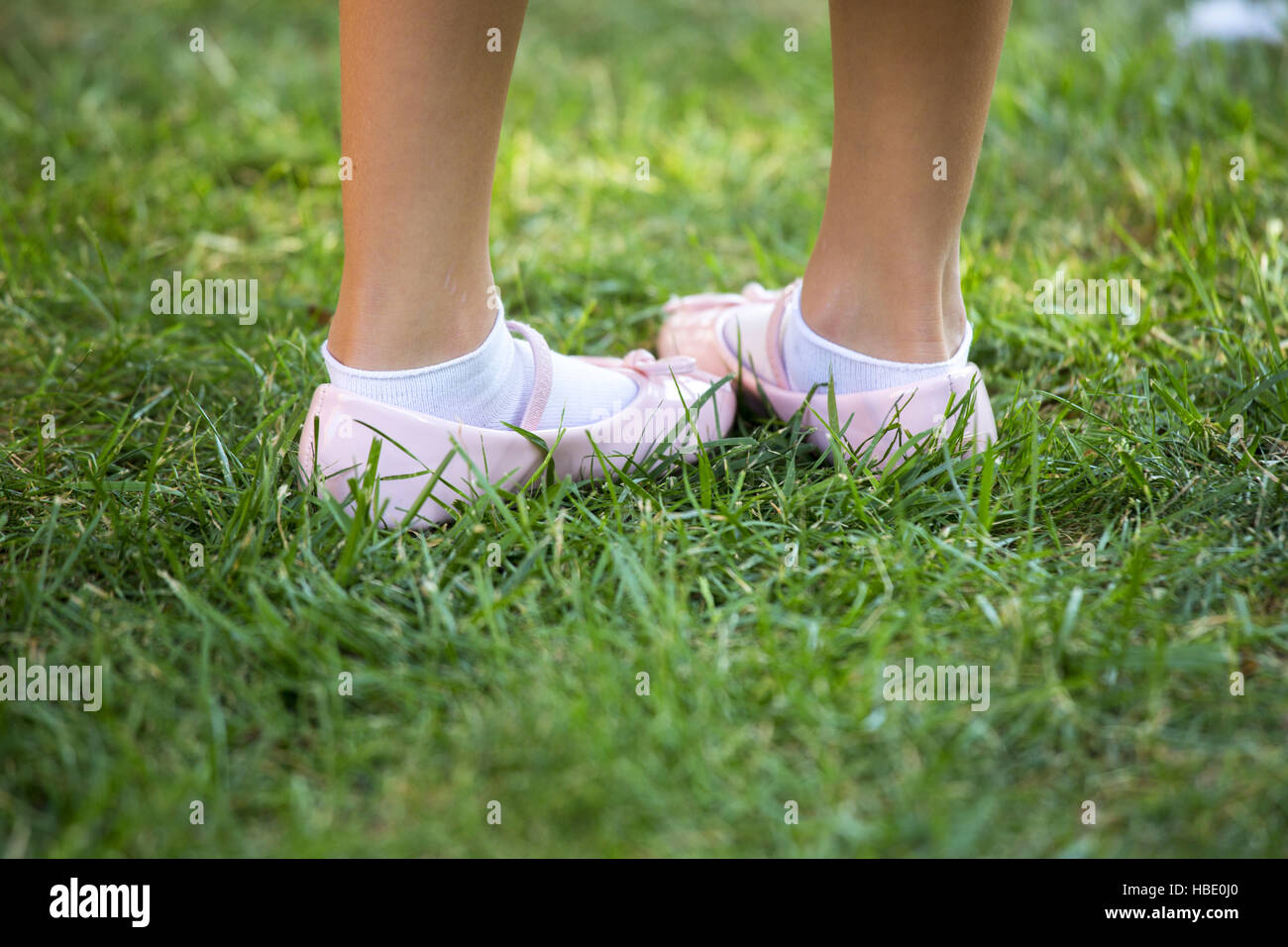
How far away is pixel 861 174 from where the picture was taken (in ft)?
4.12

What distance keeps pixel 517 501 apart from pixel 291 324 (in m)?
0.69

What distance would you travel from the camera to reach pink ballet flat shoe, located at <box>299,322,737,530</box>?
3.72ft

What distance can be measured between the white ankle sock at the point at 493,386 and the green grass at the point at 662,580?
12 cm

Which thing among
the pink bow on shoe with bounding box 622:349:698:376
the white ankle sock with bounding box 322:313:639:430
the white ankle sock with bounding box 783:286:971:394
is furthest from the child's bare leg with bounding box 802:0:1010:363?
the white ankle sock with bounding box 322:313:639:430

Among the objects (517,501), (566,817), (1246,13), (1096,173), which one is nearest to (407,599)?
(517,501)

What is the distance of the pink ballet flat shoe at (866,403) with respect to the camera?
4.09 ft

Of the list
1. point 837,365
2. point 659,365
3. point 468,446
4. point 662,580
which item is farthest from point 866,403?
point 468,446

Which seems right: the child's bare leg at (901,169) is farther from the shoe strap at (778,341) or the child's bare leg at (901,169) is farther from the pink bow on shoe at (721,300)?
the pink bow on shoe at (721,300)

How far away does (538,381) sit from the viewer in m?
1.24

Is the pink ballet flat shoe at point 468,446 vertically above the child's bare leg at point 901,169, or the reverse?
the child's bare leg at point 901,169

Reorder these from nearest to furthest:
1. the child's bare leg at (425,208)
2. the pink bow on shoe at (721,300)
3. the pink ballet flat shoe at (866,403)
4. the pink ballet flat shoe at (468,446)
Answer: the child's bare leg at (425,208) → the pink ballet flat shoe at (468,446) → the pink ballet flat shoe at (866,403) → the pink bow on shoe at (721,300)

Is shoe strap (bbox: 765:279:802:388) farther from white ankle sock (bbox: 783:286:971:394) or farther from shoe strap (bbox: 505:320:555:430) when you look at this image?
shoe strap (bbox: 505:320:555:430)

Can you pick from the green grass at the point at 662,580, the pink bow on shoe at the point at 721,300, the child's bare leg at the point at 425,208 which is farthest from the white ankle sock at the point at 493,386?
the pink bow on shoe at the point at 721,300
